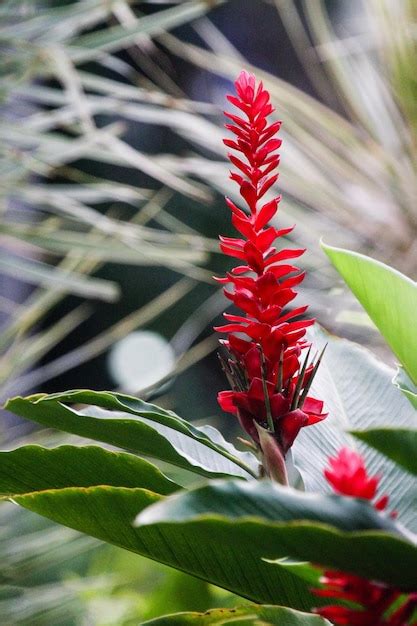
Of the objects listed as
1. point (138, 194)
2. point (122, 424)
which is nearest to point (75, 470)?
point (122, 424)

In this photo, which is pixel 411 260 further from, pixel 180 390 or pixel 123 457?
pixel 180 390

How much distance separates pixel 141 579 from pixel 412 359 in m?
1.08

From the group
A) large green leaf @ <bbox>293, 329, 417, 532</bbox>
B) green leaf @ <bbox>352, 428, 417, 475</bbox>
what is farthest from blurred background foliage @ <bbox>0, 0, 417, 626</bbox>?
green leaf @ <bbox>352, 428, 417, 475</bbox>

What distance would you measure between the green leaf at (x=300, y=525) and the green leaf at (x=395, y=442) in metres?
0.03

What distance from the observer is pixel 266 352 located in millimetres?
411

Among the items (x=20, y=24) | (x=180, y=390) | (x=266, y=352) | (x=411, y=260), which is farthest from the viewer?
(x=180, y=390)

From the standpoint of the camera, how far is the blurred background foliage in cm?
120

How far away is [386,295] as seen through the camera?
453 millimetres

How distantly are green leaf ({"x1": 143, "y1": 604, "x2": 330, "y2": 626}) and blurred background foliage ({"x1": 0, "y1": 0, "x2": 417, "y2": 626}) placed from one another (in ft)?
0.69

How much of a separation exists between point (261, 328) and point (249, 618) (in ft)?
0.40

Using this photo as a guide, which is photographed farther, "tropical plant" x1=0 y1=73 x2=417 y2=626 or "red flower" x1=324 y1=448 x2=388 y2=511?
"tropical plant" x1=0 y1=73 x2=417 y2=626

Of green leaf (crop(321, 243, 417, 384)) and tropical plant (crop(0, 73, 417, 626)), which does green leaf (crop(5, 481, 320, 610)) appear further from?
green leaf (crop(321, 243, 417, 384))

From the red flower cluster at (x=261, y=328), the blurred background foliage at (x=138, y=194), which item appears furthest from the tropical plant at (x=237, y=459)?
the blurred background foliage at (x=138, y=194)

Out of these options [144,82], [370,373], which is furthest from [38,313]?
[370,373]
